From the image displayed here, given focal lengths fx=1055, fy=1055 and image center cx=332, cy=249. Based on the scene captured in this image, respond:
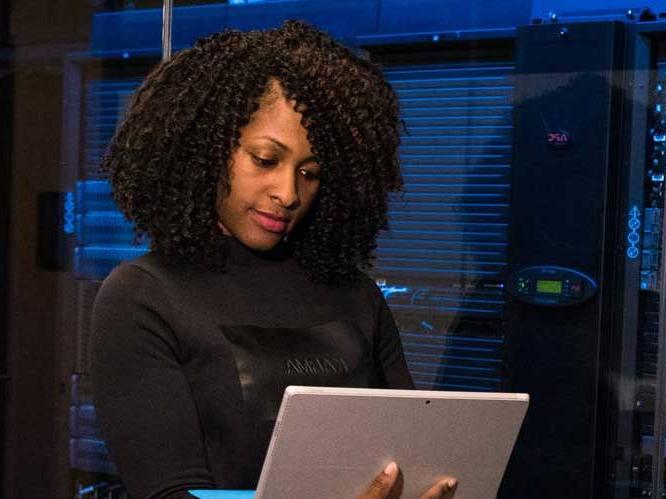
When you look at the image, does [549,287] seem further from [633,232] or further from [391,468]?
[391,468]

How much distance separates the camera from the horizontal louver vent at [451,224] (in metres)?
2.95

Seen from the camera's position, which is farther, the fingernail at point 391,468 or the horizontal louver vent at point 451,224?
the horizontal louver vent at point 451,224

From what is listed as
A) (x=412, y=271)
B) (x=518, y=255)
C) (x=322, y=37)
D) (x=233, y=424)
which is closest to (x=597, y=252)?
(x=518, y=255)

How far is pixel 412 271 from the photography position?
307 cm

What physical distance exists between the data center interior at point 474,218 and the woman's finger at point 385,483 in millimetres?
1633

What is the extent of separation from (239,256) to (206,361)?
0.66 ft

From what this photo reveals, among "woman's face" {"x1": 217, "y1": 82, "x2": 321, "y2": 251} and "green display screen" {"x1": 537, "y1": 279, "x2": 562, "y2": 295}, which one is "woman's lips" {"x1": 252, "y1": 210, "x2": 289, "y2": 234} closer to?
"woman's face" {"x1": 217, "y1": 82, "x2": 321, "y2": 251}

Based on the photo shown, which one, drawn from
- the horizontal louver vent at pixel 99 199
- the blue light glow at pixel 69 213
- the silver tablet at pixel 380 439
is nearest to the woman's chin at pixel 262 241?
the silver tablet at pixel 380 439

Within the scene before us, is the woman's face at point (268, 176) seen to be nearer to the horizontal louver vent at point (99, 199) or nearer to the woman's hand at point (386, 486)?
the woman's hand at point (386, 486)

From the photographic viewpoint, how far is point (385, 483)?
1289 mm

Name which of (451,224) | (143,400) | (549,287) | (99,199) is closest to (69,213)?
(99,199)

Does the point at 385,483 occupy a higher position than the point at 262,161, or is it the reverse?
the point at 262,161

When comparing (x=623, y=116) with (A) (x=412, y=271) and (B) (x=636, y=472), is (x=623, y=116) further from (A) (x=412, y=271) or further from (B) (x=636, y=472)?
(B) (x=636, y=472)

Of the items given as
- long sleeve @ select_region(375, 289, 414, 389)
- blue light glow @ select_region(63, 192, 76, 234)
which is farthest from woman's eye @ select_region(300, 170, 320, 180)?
blue light glow @ select_region(63, 192, 76, 234)
